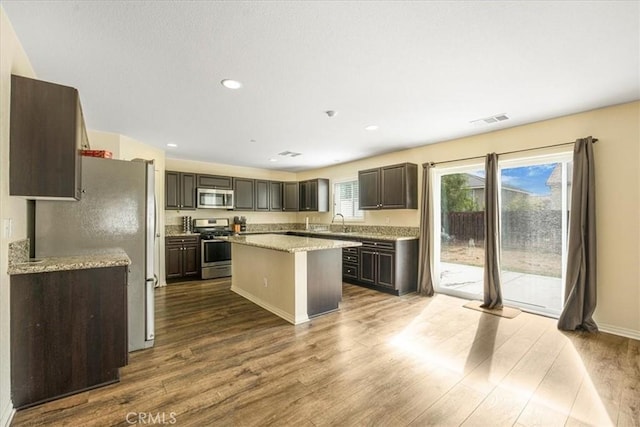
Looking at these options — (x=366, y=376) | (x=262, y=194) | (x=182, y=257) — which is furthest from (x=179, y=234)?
(x=366, y=376)

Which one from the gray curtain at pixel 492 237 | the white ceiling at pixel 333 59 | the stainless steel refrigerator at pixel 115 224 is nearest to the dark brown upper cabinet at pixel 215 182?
the white ceiling at pixel 333 59

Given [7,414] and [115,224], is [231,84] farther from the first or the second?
[7,414]

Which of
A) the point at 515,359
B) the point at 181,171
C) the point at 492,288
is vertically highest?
the point at 181,171

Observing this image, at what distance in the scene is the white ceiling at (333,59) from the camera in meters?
1.79

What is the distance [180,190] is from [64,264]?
13.4 ft

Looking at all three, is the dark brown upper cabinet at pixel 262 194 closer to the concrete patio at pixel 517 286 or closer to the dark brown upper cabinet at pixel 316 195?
the dark brown upper cabinet at pixel 316 195

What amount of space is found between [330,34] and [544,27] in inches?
55.8

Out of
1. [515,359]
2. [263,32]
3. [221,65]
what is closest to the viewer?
[263,32]

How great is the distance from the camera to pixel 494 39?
6.72ft

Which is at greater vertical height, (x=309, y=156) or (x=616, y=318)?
(x=309, y=156)

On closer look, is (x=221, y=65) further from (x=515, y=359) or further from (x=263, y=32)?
(x=515, y=359)

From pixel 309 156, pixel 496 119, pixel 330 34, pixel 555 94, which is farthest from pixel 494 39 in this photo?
pixel 309 156

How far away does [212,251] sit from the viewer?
234 inches

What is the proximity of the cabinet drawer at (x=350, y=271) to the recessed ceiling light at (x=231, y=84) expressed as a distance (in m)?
3.78
